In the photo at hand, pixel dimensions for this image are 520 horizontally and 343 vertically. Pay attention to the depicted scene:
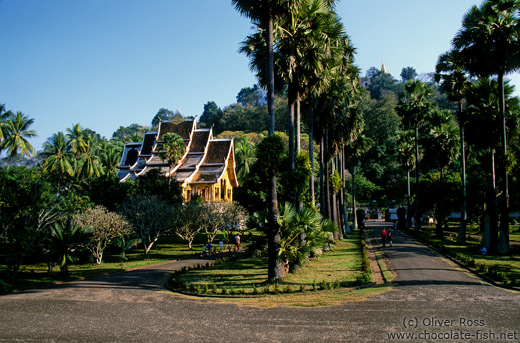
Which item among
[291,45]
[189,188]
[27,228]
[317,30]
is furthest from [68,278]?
[189,188]

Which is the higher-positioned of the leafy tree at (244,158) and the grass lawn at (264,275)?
the leafy tree at (244,158)

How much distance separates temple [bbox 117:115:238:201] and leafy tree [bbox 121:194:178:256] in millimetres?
14841

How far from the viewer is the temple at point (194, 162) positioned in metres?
49.7

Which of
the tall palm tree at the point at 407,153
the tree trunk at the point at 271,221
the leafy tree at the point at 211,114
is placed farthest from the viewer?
the leafy tree at the point at 211,114

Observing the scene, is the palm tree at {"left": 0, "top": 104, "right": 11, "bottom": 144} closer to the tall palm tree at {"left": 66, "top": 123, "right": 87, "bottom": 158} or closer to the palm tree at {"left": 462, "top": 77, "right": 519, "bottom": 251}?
the tall palm tree at {"left": 66, "top": 123, "right": 87, "bottom": 158}

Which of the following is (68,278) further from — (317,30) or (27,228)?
(317,30)

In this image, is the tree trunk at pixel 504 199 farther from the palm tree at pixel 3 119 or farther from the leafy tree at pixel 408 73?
the leafy tree at pixel 408 73

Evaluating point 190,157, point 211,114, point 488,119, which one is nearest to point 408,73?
point 211,114

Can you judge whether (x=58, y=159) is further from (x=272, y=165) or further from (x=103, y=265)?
(x=272, y=165)

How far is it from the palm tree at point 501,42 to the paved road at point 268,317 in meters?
10.9

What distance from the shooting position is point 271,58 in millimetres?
17531

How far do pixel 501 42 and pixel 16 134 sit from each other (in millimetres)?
45130

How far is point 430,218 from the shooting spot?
61.2 meters

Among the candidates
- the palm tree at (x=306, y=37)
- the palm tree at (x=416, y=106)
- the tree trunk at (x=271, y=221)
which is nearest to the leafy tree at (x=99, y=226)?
the tree trunk at (x=271, y=221)
